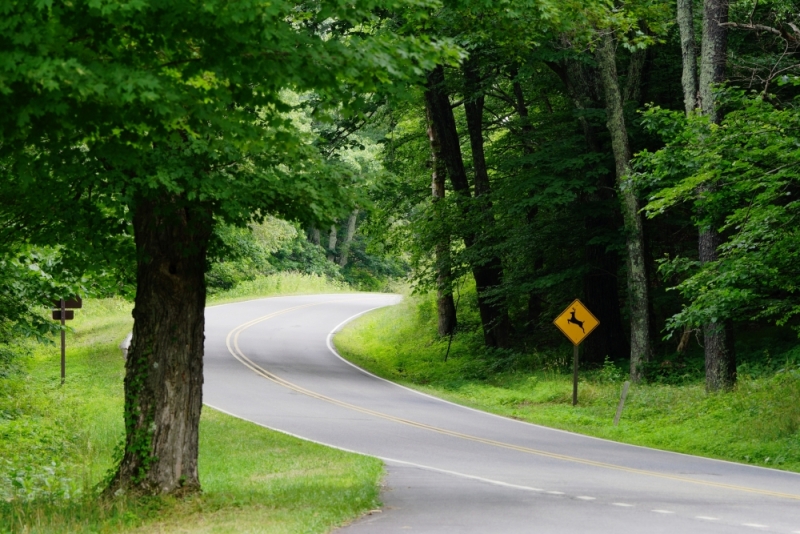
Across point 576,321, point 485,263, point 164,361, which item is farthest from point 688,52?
point 164,361

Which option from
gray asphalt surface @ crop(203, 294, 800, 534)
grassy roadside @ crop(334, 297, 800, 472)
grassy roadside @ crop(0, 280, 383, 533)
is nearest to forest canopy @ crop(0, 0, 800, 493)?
grassy roadside @ crop(0, 280, 383, 533)

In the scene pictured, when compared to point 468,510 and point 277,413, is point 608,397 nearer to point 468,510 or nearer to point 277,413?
point 277,413

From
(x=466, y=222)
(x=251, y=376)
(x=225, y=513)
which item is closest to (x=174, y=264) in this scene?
(x=225, y=513)

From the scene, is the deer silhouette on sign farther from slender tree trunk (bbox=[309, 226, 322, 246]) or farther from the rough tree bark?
slender tree trunk (bbox=[309, 226, 322, 246])

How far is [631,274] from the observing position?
22.7 meters

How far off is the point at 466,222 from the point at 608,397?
25.8ft

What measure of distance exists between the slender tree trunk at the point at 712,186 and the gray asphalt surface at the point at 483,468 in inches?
140

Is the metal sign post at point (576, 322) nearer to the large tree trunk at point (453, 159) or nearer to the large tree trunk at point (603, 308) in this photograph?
the large tree trunk at point (603, 308)

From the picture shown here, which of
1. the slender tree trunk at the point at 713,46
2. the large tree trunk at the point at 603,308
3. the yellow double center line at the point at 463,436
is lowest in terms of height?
the yellow double center line at the point at 463,436

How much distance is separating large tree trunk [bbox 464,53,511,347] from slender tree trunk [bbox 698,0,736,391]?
8.52m

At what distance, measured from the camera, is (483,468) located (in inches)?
540

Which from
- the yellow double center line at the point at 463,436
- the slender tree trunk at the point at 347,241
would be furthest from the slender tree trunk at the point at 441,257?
the slender tree trunk at the point at 347,241

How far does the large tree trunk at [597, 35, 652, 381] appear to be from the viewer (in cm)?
2206

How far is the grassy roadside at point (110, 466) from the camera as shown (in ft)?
30.1
